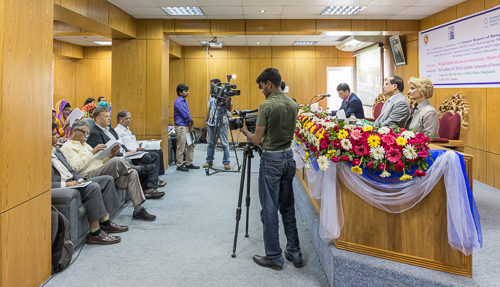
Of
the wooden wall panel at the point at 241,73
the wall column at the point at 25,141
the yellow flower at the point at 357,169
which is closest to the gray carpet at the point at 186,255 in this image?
the wall column at the point at 25,141

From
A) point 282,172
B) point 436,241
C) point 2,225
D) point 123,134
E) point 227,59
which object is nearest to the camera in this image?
point 2,225

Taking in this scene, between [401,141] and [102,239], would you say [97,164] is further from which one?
[401,141]

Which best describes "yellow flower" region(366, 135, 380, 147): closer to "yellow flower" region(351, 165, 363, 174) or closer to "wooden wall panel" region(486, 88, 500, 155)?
"yellow flower" region(351, 165, 363, 174)

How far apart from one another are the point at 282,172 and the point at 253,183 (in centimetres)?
302

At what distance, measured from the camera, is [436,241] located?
212 centimetres

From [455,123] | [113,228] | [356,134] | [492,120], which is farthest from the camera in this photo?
[492,120]

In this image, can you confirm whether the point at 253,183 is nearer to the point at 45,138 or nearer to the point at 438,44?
the point at 45,138

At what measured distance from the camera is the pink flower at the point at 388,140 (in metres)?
2.17

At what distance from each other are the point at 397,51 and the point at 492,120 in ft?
9.37

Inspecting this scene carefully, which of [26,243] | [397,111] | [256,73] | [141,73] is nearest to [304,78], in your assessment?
[256,73]

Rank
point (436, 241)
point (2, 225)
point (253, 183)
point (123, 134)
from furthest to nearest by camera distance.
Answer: point (253, 183) < point (123, 134) < point (436, 241) < point (2, 225)

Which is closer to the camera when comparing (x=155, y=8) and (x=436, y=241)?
(x=436, y=241)

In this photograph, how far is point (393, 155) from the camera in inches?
83.7

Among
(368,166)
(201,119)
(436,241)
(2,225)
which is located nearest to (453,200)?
(436,241)
